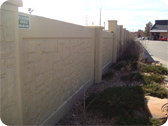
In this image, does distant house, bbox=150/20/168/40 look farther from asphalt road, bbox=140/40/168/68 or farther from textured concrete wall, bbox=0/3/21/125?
textured concrete wall, bbox=0/3/21/125

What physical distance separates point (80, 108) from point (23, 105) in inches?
80.2

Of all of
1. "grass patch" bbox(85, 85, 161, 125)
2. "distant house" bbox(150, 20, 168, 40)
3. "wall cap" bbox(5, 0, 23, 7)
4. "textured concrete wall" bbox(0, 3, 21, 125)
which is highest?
"distant house" bbox(150, 20, 168, 40)

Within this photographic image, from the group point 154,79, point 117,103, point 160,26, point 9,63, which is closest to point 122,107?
point 117,103

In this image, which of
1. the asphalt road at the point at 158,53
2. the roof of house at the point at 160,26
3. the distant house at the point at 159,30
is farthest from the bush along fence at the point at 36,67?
the roof of house at the point at 160,26

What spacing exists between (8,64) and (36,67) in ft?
2.29

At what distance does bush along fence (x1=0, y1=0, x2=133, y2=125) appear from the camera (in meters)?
2.09

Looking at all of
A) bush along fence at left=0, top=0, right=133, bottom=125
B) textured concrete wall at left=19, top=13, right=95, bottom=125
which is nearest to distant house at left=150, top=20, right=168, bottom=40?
textured concrete wall at left=19, top=13, right=95, bottom=125

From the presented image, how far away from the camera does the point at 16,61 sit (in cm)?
224

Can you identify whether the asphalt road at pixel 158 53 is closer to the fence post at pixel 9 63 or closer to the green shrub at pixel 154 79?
the green shrub at pixel 154 79

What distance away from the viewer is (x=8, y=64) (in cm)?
209

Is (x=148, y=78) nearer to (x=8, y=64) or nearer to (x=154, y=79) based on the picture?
(x=154, y=79)

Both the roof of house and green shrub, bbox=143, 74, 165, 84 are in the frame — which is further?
the roof of house

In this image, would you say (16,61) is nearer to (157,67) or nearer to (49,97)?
(49,97)

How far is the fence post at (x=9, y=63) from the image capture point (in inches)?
78.8
